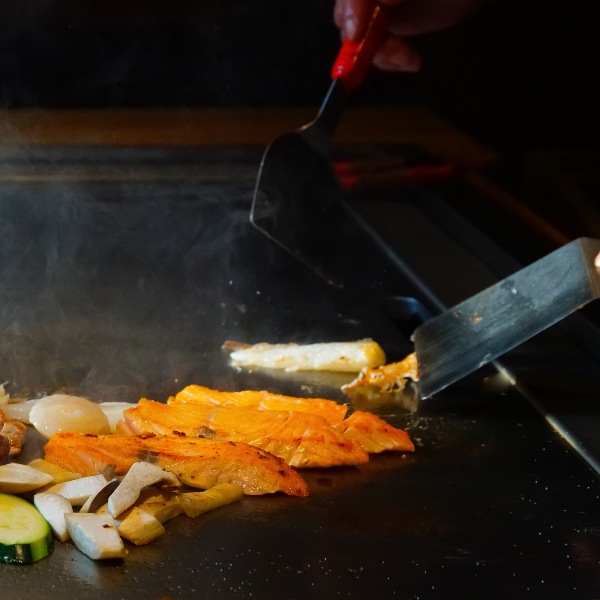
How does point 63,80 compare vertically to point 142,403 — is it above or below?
above

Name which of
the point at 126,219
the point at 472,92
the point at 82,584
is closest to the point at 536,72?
the point at 472,92

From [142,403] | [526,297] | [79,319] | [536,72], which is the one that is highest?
[536,72]

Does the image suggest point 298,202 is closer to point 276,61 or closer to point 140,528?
point 276,61

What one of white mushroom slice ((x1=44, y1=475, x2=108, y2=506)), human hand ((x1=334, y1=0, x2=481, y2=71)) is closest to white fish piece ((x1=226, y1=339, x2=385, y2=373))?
white mushroom slice ((x1=44, y1=475, x2=108, y2=506))

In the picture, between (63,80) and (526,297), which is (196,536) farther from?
(63,80)

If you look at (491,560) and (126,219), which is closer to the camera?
(491,560)

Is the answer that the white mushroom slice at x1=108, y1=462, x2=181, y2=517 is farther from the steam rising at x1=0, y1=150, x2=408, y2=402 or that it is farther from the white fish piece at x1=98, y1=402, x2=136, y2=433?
the steam rising at x1=0, y1=150, x2=408, y2=402

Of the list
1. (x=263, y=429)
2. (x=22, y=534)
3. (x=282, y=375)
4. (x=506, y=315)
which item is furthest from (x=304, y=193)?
(x=22, y=534)
